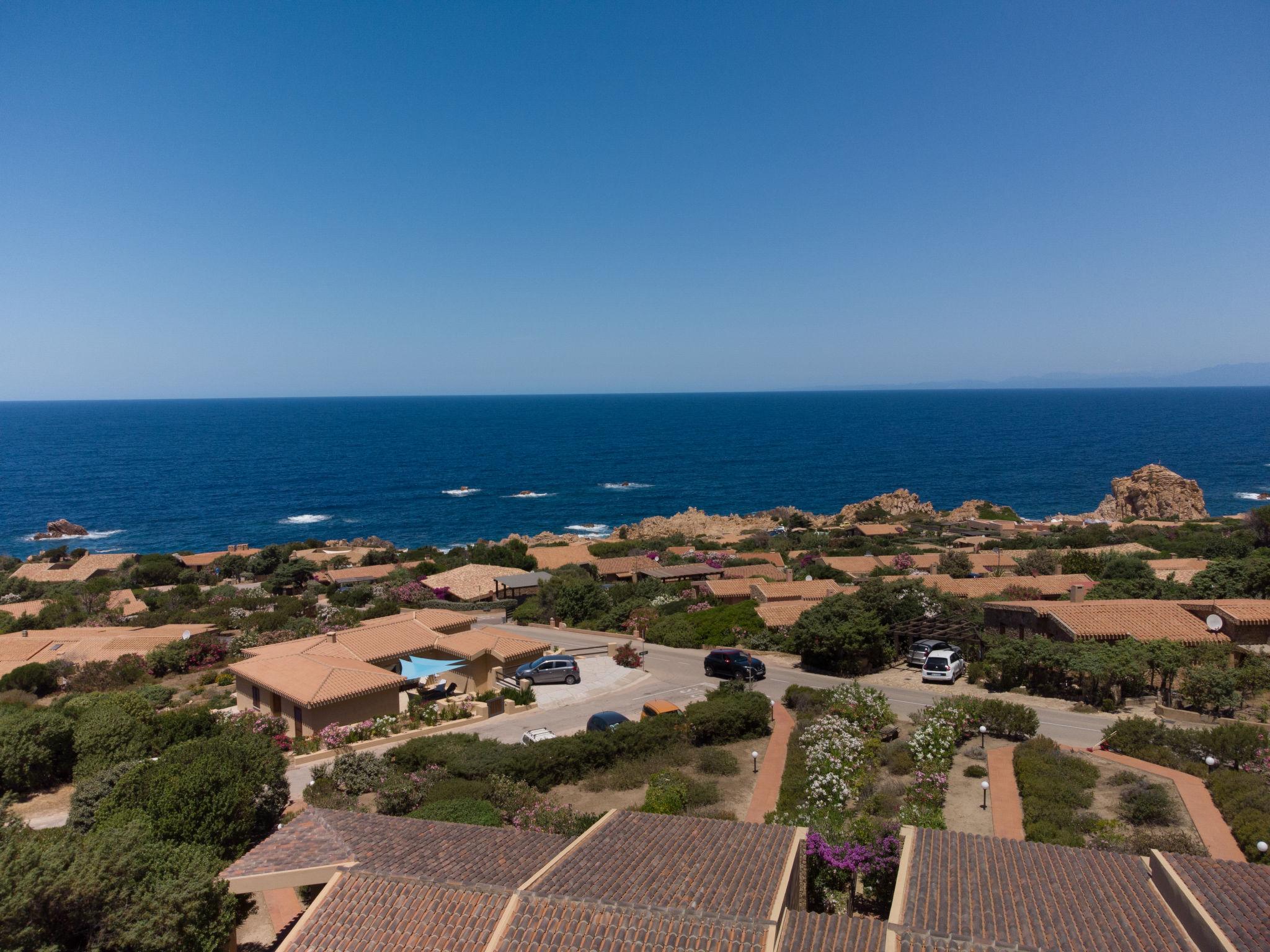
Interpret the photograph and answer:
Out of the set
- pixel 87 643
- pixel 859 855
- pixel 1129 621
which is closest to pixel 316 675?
pixel 87 643

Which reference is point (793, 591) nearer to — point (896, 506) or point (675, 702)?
point (675, 702)

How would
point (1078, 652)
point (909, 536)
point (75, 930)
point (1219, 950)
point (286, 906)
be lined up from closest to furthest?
point (1219, 950) < point (75, 930) < point (286, 906) < point (1078, 652) < point (909, 536)

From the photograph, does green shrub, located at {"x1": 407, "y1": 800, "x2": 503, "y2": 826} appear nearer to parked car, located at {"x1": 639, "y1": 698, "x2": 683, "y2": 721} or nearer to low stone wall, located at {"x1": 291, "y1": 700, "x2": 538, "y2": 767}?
low stone wall, located at {"x1": 291, "y1": 700, "x2": 538, "y2": 767}

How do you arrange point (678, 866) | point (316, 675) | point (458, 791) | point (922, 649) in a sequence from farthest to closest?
1. point (922, 649)
2. point (316, 675)
3. point (458, 791)
4. point (678, 866)

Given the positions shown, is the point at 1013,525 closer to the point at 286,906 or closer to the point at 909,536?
the point at 909,536

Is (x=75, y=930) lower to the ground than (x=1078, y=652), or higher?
higher

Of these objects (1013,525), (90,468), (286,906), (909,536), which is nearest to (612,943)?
(286,906)

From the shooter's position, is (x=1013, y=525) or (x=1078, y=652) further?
(x=1013, y=525)
